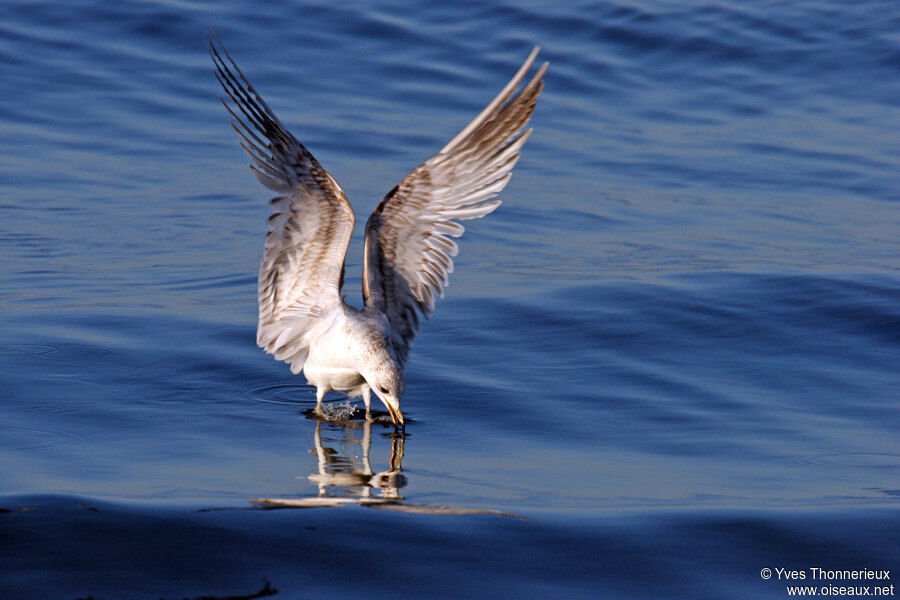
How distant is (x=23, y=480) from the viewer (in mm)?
6148

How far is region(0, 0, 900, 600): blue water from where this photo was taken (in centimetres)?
562

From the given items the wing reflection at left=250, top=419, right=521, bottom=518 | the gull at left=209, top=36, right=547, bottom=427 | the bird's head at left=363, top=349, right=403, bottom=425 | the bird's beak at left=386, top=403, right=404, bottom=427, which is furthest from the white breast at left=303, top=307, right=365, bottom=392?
the bird's beak at left=386, top=403, right=404, bottom=427

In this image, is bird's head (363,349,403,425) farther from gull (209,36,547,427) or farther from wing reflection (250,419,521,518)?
wing reflection (250,419,521,518)

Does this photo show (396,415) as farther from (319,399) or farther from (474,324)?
(474,324)

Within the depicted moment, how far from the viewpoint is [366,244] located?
835 cm

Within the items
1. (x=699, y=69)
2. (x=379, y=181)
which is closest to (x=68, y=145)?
(x=379, y=181)

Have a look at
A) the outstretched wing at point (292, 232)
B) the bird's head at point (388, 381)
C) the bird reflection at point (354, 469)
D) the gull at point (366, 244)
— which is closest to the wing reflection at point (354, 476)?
the bird reflection at point (354, 469)

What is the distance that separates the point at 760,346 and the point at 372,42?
39.7 ft

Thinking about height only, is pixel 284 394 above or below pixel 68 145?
below

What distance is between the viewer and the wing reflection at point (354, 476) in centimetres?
608

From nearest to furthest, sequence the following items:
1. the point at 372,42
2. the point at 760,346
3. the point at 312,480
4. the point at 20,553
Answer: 1. the point at 20,553
2. the point at 312,480
3. the point at 760,346
4. the point at 372,42

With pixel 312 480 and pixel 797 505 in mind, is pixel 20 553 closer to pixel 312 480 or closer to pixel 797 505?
pixel 312 480

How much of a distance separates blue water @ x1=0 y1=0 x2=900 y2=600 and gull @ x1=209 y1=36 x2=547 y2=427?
339mm

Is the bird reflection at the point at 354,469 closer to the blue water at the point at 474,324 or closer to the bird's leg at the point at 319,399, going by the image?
the blue water at the point at 474,324
